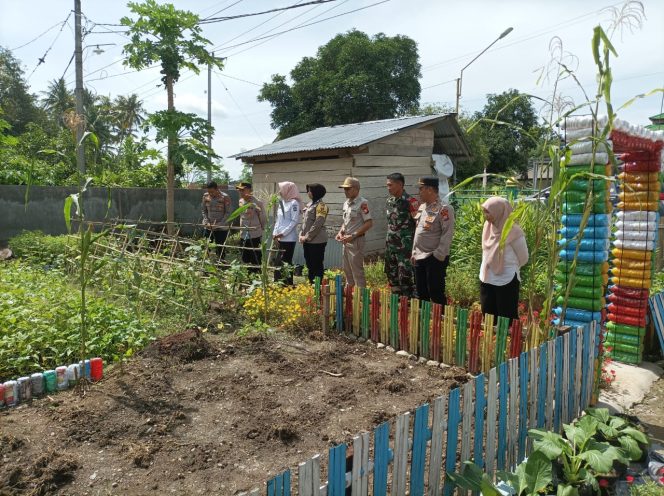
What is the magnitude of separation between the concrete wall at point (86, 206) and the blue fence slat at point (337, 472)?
1018 centimetres

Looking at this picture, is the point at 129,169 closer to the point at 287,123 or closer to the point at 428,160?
the point at 428,160

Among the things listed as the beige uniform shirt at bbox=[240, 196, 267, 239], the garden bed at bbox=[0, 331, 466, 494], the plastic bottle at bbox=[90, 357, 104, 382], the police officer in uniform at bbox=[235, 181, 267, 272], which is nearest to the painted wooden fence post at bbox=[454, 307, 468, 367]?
the garden bed at bbox=[0, 331, 466, 494]

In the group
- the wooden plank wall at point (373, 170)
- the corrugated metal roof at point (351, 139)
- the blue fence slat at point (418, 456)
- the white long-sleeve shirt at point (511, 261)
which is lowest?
the blue fence slat at point (418, 456)

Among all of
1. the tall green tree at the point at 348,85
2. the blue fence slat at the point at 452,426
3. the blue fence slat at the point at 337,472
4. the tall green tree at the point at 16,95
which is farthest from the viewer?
the tall green tree at the point at 16,95

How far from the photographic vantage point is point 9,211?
37.6ft

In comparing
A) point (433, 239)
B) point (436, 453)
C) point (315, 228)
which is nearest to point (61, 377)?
point (436, 453)

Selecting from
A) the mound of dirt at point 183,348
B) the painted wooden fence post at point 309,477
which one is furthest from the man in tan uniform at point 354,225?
the painted wooden fence post at point 309,477

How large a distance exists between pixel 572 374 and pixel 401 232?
9.26ft

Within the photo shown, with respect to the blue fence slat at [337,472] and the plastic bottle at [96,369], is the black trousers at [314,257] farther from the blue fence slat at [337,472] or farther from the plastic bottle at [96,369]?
the blue fence slat at [337,472]

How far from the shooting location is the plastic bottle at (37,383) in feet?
12.0

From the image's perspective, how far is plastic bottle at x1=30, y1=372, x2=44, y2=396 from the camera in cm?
365

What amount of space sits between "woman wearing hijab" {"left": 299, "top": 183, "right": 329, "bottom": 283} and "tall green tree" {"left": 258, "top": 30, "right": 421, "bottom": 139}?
19876 mm

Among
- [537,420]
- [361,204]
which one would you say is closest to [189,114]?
[361,204]

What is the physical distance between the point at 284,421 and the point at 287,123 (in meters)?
25.5
